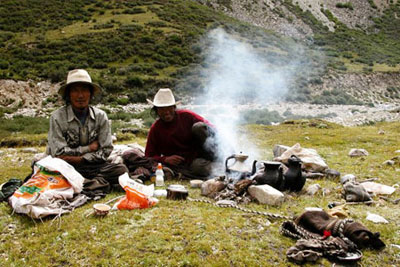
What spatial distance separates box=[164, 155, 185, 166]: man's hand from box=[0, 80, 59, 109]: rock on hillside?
1602cm

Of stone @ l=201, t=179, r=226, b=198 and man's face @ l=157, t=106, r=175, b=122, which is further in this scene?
man's face @ l=157, t=106, r=175, b=122

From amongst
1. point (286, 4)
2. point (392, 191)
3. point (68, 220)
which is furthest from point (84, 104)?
point (286, 4)

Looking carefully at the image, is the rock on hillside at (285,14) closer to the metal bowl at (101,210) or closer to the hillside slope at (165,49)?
the hillside slope at (165,49)

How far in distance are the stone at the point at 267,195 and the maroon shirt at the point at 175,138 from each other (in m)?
1.63

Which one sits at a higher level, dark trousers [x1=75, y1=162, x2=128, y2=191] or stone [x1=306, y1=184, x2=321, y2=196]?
dark trousers [x1=75, y1=162, x2=128, y2=191]

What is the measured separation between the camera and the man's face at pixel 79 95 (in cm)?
443

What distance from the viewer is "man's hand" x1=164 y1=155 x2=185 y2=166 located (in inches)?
214

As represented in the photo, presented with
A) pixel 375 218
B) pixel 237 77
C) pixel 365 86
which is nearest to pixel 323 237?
pixel 375 218

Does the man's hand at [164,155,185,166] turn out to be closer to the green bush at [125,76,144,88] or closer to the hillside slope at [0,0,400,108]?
the hillside slope at [0,0,400,108]

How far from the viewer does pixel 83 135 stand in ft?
14.9

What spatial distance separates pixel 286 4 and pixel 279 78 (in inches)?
1161

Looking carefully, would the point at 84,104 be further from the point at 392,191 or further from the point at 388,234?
the point at 392,191

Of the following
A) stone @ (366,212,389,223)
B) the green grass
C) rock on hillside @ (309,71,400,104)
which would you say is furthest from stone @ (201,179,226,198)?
rock on hillside @ (309,71,400,104)

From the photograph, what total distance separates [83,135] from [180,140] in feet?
5.27
